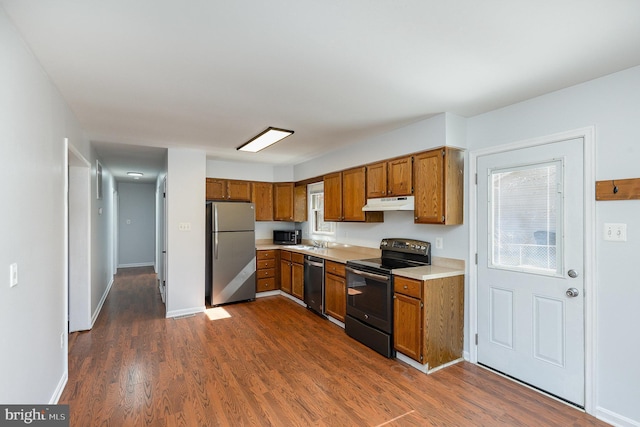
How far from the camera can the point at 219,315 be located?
442 centimetres

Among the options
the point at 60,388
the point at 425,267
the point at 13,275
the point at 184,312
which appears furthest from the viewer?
the point at 184,312

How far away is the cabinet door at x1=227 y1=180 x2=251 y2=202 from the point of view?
5418 mm

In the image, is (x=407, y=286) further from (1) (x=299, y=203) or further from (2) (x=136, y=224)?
(2) (x=136, y=224)

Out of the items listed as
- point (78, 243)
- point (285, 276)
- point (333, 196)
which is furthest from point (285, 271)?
point (78, 243)

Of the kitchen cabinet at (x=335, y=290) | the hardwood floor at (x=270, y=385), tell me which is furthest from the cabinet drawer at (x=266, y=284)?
the kitchen cabinet at (x=335, y=290)

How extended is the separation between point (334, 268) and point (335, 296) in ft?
1.18

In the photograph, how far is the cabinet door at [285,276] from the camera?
5238 millimetres

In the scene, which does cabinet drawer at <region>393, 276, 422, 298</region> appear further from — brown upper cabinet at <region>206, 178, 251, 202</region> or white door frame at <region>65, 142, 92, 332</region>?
white door frame at <region>65, 142, 92, 332</region>

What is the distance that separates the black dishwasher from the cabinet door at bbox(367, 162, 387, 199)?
1212 millimetres

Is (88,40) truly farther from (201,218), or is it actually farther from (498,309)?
(498,309)

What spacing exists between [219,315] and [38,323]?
8.39 ft

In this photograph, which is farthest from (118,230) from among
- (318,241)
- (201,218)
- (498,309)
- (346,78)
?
(498,309)

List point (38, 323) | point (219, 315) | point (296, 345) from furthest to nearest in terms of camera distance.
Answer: point (219, 315) < point (296, 345) < point (38, 323)

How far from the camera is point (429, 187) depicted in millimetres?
3094
